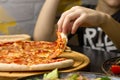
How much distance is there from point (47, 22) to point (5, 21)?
24 centimetres

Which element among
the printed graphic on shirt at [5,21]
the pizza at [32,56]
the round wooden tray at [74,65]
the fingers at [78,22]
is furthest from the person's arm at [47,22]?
the fingers at [78,22]

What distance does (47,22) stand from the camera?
177 centimetres

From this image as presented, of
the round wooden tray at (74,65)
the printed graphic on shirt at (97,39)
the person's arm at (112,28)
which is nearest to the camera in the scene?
the round wooden tray at (74,65)

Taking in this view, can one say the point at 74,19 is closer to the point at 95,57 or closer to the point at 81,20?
the point at 81,20

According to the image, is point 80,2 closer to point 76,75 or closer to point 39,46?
point 39,46

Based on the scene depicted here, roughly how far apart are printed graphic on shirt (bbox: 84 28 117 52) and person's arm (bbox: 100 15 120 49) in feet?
0.30

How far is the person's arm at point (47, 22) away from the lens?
1.76 meters

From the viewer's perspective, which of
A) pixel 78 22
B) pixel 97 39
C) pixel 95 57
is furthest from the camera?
pixel 97 39

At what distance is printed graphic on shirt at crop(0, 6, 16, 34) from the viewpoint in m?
1.78

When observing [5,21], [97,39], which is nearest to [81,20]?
[97,39]

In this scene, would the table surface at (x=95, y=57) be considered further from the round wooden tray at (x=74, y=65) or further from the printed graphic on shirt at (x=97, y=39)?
the printed graphic on shirt at (x=97, y=39)

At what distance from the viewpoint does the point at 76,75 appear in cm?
A: 74

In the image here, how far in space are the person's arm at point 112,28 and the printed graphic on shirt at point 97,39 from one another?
3.6 inches

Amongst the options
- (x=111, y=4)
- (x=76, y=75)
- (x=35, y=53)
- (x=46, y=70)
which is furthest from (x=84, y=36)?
(x=76, y=75)
